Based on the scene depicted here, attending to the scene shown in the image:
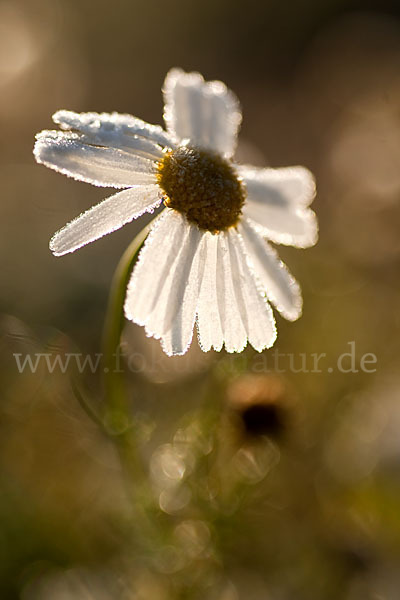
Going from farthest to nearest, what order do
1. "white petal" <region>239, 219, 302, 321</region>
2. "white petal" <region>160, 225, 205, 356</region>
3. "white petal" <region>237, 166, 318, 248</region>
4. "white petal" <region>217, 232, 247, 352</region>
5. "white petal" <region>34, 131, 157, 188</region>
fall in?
"white petal" <region>237, 166, 318, 248</region> → "white petal" <region>239, 219, 302, 321</region> → "white petal" <region>217, 232, 247, 352</region> → "white petal" <region>160, 225, 205, 356</region> → "white petal" <region>34, 131, 157, 188</region>

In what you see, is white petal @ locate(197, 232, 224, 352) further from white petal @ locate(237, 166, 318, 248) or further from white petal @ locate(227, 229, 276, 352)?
white petal @ locate(237, 166, 318, 248)

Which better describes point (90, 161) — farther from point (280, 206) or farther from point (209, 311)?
point (280, 206)

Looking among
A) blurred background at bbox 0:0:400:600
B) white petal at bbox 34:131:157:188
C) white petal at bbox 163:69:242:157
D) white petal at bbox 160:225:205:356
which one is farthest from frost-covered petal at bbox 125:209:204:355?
blurred background at bbox 0:0:400:600

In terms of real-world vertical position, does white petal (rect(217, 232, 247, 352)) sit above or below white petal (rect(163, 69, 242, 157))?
below

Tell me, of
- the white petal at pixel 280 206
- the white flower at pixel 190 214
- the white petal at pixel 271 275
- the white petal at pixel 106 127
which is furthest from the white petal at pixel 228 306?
the white petal at pixel 106 127

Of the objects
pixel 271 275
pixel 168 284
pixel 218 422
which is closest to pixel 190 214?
pixel 168 284

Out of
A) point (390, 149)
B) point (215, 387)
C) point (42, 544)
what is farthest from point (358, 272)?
point (42, 544)
